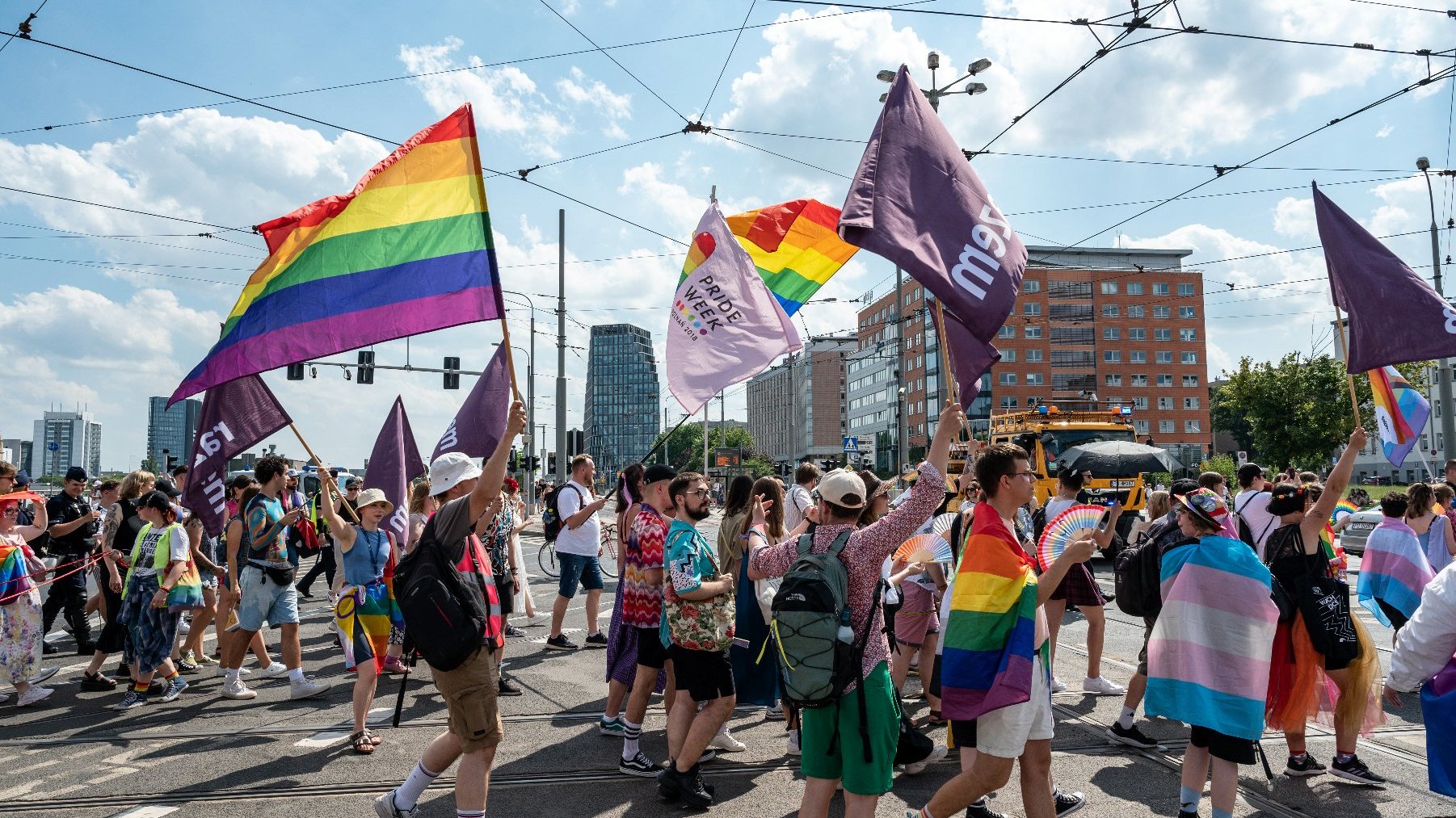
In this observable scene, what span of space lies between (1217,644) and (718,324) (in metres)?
4.72

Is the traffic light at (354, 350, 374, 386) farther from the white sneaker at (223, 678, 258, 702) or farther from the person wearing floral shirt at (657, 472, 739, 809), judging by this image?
the person wearing floral shirt at (657, 472, 739, 809)

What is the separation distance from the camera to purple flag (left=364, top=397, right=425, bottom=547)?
A: 25.5 ft

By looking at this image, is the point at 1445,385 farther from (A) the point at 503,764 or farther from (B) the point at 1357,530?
(A) the point at 503,764

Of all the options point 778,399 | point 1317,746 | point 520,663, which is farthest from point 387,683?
point 778,399

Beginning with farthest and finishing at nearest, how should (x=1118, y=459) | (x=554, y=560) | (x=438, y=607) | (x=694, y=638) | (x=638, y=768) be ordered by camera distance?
(x=554, y=560)
(x=1118, y=459)
(x=638, y=768)
(x=694, y=638)
(x=438, y=607)

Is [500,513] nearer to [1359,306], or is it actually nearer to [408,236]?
[408,236]

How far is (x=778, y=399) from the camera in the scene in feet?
513

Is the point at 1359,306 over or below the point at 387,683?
over

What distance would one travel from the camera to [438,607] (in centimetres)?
423

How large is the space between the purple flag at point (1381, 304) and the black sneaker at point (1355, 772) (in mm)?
2302

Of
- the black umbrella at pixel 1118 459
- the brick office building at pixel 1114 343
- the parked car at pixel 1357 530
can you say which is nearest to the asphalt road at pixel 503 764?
the black umbrella at pixel 1118 459

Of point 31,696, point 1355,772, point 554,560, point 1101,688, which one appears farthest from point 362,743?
point 554,560

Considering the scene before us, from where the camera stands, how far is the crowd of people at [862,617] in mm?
3967

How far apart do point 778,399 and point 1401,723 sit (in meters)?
150
